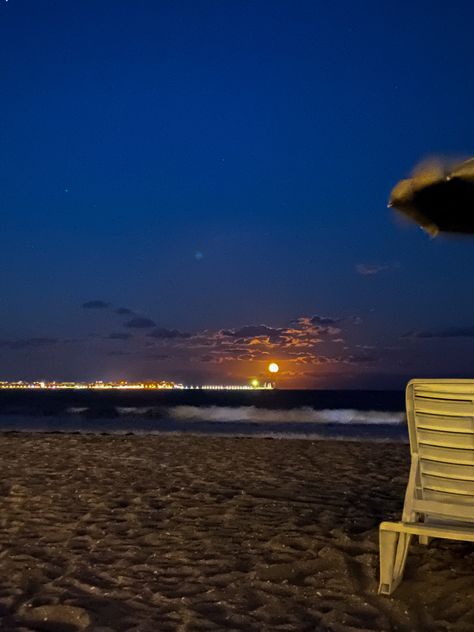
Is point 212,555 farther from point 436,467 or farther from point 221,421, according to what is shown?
point 221,421

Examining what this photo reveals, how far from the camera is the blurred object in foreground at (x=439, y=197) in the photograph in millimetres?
3896

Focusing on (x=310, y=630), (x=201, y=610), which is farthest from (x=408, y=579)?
(x=201, y=610)

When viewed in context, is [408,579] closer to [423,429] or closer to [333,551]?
[333,551]

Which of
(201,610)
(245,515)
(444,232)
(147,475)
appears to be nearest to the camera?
(201,610)

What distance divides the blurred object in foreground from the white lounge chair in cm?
126

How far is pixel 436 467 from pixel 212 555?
164 cm

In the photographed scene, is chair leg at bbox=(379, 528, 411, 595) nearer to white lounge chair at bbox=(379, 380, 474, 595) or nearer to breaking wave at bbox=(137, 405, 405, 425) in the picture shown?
white lounge chair at bbox=(379, 380, 474, 595)

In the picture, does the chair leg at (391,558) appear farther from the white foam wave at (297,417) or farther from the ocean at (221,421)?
the white foam wave at (297,417)

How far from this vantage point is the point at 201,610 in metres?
3.35

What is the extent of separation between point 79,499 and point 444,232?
4.01 metres

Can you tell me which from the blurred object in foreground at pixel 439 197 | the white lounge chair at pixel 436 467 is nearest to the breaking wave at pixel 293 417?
the blurred object in foreground at pixel 439 197

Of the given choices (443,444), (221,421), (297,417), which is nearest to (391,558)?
(443,444)

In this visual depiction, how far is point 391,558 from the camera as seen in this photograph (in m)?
3.43

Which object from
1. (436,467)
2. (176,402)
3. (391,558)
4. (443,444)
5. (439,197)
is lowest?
(391,558)
